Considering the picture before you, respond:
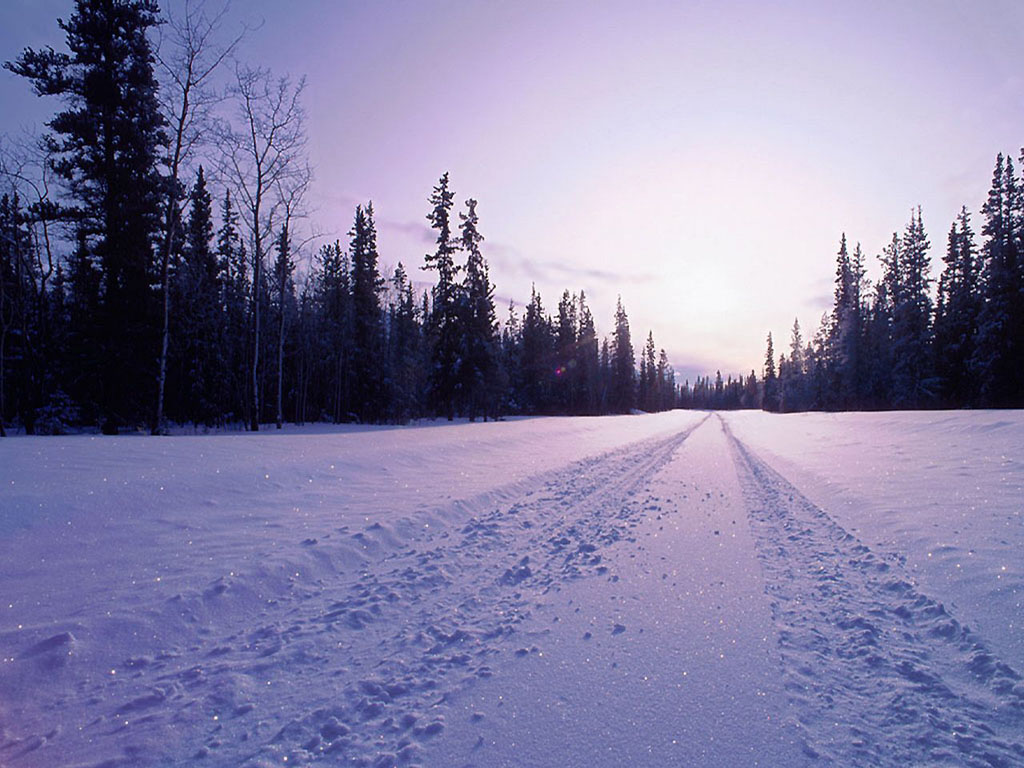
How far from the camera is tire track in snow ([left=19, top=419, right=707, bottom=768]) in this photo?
2270 millimetres

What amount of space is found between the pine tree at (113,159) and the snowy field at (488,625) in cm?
1180

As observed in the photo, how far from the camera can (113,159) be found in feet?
51.3

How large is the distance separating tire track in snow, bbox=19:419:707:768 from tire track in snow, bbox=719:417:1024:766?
1685mm

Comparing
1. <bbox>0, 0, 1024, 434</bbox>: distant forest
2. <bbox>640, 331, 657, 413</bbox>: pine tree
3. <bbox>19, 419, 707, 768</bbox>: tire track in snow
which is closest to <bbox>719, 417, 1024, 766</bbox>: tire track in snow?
<bbox>19, 419, 707, 768</bbox>: tire track in snow

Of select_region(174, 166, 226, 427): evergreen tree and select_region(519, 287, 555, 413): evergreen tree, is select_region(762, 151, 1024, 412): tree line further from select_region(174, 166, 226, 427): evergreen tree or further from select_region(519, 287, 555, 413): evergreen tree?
select_region(174, 166, 226, 427): evergreen tree

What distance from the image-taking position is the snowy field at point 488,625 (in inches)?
90.2

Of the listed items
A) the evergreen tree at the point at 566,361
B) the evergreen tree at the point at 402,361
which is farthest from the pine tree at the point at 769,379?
the evergreen tree at the point at 402,361

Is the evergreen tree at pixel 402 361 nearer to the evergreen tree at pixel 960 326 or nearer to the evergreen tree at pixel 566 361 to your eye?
the evergreen tree at pixel 566 361

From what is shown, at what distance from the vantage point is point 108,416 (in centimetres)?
1634

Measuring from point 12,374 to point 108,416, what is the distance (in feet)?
54.4

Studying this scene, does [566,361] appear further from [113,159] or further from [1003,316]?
[113,159]

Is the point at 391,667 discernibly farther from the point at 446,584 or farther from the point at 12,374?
the point at 12,374

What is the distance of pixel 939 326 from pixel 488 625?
54.9 metres

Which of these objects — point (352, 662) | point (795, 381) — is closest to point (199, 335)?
point (352, 662)
